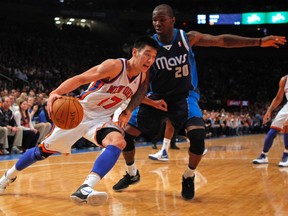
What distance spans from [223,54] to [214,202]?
28.4 metres

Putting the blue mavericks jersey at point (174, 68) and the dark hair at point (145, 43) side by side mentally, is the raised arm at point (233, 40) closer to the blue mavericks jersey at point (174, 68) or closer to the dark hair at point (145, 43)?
the blue mavericks jersey at point (174, 68)

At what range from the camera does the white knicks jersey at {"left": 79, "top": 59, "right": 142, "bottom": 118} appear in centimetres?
357

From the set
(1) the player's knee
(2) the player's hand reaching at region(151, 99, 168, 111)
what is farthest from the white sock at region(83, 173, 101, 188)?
(2) the player's hand reaching at region(151, 99, 168, 111)

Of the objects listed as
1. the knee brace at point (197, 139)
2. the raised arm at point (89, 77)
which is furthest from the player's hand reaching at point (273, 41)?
the raised arm at point (89, 77)

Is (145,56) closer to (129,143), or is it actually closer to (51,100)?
(51,100)

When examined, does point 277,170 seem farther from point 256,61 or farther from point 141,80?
point 256,61

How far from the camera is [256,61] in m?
31.9

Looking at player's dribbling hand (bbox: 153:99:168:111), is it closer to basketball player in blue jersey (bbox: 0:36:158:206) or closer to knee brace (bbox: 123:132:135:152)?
basketball player in blue jersey (bbox: 0:36:158:206)

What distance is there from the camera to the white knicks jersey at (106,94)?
357 centimetres

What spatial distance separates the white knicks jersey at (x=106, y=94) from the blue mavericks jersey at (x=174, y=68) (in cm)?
47

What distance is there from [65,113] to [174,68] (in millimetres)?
1380

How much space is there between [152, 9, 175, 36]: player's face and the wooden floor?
5.44ft

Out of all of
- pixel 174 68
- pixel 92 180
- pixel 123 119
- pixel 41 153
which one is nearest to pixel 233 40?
pixel 174 68

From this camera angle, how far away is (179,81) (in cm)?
410
